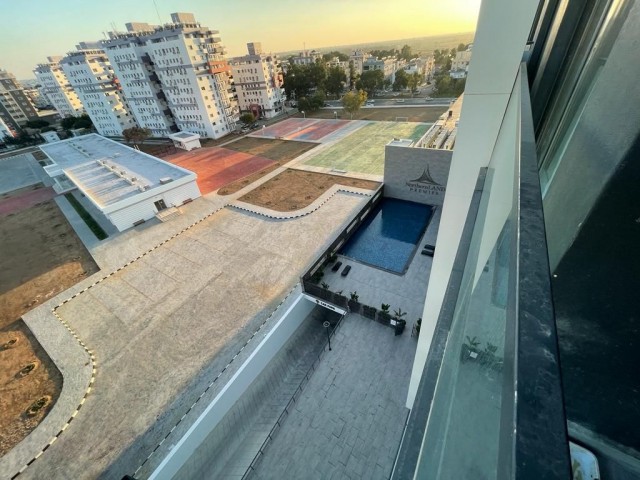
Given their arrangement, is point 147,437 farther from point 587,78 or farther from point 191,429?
point 587,78

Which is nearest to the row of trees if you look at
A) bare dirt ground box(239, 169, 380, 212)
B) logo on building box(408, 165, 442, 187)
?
bare dirt ground box(239, 169, 380, 212)

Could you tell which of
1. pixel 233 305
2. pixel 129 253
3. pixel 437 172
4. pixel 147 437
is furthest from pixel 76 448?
pixel 437 172

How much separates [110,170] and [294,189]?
50.9ft

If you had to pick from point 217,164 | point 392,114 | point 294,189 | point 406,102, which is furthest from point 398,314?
point 406,102

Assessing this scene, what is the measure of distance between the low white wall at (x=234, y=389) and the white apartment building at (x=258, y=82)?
41.4 meters

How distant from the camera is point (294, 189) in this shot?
22203 mm

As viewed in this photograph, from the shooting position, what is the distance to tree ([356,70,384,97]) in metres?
51.3

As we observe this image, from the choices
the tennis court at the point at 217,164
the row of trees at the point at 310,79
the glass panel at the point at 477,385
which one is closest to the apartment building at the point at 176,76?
the tennis court at the point at 217,164

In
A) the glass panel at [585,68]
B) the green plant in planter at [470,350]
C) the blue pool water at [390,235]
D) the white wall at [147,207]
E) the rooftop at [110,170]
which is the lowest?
the blue pool water at [390,235]

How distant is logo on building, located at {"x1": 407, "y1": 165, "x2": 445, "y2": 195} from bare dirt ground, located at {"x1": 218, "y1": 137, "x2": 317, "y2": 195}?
12.9 meters

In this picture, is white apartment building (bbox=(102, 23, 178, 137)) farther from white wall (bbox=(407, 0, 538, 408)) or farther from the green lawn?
white wall (bbox=(407, 0, 538, 408))

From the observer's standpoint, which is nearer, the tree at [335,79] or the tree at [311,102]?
the tree at [311,102]

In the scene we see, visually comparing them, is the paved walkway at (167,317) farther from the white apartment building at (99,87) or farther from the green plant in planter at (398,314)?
the white apartment building at (99,87)

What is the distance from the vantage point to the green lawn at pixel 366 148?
25.1 m
